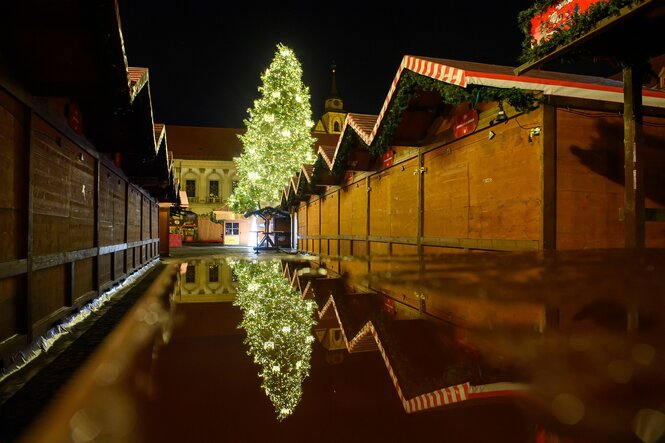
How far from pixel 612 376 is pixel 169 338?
13.7 feet

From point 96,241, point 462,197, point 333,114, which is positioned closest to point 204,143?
point 333,114

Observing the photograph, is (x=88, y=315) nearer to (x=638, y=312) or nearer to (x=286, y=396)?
(x=286, y=396)

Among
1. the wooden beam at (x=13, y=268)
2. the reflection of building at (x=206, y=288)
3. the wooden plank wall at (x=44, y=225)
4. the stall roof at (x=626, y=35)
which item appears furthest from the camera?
the reflection of building at (x=206, y=288)

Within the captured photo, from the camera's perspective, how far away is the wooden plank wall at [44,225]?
3.91 metres

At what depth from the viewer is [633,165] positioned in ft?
17.5

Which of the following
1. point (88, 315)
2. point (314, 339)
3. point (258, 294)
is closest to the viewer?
point (314, 339)

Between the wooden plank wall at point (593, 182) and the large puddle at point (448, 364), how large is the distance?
55 centimetres

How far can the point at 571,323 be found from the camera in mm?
3404

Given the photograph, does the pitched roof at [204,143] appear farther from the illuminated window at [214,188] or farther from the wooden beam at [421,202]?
the wooden beam at [421,202]

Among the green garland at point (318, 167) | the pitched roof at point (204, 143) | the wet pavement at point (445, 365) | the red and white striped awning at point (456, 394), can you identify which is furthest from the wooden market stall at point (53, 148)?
the pitched roof at point (204, 143)

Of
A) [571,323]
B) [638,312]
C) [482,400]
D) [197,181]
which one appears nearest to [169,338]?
[482,400]

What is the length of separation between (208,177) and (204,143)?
6442 mm

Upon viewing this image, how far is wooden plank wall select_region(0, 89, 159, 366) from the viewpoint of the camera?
3906 millimetres

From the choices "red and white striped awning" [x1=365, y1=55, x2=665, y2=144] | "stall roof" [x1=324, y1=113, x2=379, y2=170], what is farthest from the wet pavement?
"stall roof" [x1=324, y1=113, x2=379, y2=170]
